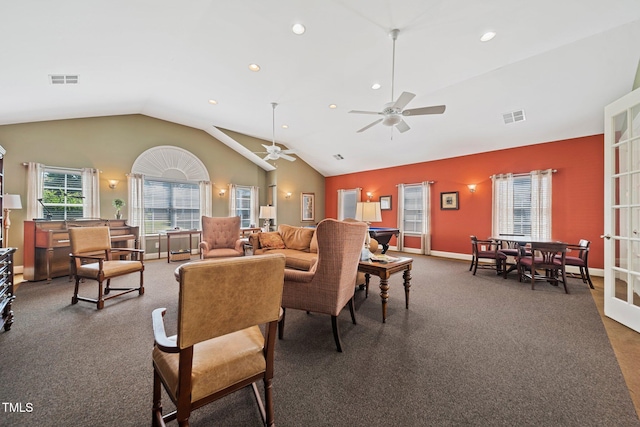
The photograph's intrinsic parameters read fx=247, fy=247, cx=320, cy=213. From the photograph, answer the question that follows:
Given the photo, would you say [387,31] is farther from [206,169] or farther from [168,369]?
[206,169]

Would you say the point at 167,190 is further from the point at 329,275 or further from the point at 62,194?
the point at 329,275

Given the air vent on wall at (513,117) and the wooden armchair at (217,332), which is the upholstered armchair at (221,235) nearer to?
the wooden armchair at (217,332)

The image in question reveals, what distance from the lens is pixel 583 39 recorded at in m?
3.32

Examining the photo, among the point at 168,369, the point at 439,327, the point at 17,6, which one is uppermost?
the point at 17,6

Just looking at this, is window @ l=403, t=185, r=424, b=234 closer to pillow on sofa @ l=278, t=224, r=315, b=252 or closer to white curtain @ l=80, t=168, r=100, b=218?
pillow on sofa @ l=278, t=224, r=315, b=252

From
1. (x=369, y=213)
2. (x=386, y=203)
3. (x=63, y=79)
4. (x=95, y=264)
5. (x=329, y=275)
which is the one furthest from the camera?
(x=386, y=203)

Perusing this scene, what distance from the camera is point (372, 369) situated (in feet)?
6.28

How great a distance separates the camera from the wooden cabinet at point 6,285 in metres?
2.30

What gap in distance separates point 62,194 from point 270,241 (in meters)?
4.63

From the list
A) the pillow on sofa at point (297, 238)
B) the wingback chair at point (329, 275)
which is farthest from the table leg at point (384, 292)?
the pillow on sofa at point (297, 238)

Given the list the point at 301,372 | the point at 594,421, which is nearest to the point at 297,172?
the point at 301,372

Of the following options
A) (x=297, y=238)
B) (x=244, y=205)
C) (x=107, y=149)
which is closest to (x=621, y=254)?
(x=297, y=238)

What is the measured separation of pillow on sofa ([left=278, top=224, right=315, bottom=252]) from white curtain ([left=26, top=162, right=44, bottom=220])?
496cm

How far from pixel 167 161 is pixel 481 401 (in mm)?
7658
